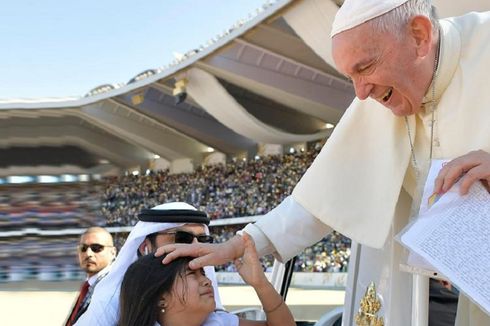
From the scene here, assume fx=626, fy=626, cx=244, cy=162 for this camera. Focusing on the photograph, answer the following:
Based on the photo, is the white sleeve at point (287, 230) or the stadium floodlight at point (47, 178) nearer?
the white sleeve at point (287, 230)

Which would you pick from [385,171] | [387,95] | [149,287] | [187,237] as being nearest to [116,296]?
[187,237]

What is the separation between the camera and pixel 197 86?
2998 cm

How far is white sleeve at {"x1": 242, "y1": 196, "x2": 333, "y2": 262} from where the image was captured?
2.20m

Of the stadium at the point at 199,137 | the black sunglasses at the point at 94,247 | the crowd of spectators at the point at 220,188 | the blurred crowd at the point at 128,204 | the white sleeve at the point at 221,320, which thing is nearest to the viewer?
the white sleeve at the point at 221,320

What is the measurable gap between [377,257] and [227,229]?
27746 millimetres

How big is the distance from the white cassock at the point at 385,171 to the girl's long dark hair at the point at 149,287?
31 cm

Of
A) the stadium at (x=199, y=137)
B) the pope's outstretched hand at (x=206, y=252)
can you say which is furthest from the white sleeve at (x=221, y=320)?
the stadium at (x=199, y=137)

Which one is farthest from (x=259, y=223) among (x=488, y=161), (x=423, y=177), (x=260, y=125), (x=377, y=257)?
(x=260, y=125)

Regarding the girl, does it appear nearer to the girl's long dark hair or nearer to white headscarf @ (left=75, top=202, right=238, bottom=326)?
the girl's long dark hair

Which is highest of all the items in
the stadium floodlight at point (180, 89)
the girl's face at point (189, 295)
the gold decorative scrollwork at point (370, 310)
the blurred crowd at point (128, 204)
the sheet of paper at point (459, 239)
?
the stadium floodlight at point (180, 89)

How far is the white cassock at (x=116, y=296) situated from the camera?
237 cm

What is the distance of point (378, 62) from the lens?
171 centimetres

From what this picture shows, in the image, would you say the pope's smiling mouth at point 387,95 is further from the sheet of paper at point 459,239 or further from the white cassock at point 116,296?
the white cassock at point 116,296

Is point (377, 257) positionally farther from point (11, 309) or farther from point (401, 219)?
point (11, 309)
